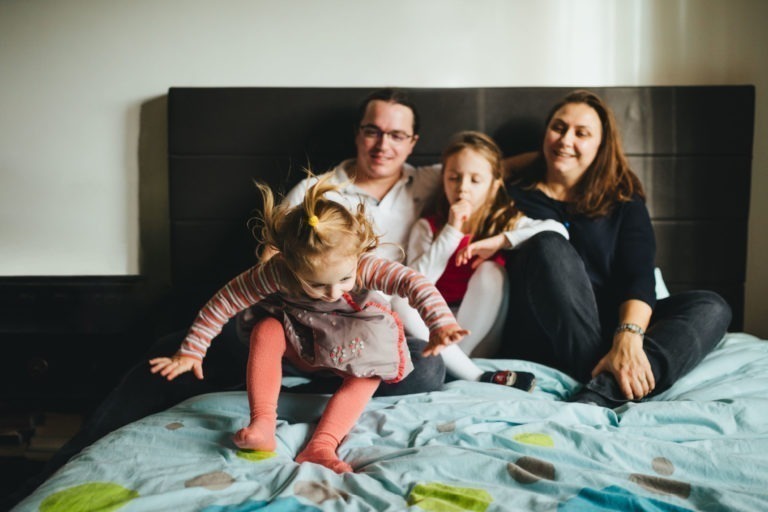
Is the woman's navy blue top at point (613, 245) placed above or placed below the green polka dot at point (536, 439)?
above

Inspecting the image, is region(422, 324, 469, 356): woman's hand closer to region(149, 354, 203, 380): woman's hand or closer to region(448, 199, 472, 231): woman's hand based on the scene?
region(149, 354, 203, 380): woman's hand

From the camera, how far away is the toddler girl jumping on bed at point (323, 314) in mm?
1170

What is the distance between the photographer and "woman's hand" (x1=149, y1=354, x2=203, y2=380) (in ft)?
3.97

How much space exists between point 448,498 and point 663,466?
0.40m

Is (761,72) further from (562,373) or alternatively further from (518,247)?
(562,373)

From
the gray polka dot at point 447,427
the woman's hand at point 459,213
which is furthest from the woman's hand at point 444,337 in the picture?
the woman's hand at point 459,213

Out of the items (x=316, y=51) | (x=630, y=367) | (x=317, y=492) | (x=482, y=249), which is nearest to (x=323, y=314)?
(x=317, y=492)

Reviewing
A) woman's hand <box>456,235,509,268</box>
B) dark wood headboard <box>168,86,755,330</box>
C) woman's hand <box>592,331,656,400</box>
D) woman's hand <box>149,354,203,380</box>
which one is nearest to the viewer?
woman's hand <box>149,354,203,380</box>

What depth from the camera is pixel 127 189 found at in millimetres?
2406

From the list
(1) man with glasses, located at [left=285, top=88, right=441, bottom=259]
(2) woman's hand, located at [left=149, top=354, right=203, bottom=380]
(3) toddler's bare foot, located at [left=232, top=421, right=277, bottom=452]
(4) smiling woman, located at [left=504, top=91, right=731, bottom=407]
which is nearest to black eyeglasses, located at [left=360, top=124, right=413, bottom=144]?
(1) man with glasses, located at [left=285, top=88, right=441, bottom=259]

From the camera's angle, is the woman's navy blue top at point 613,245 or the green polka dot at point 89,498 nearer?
the green polka dot at point 89,498

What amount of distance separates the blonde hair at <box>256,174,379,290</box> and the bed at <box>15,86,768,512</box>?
0.36 meters

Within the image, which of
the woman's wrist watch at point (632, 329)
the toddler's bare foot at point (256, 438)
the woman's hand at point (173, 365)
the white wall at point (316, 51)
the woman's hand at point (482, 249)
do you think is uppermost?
the white wall at point (316, 51)

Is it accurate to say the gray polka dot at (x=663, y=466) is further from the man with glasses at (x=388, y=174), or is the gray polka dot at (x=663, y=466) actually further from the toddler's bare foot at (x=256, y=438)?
the man with glasses at (x=388, y=174)
